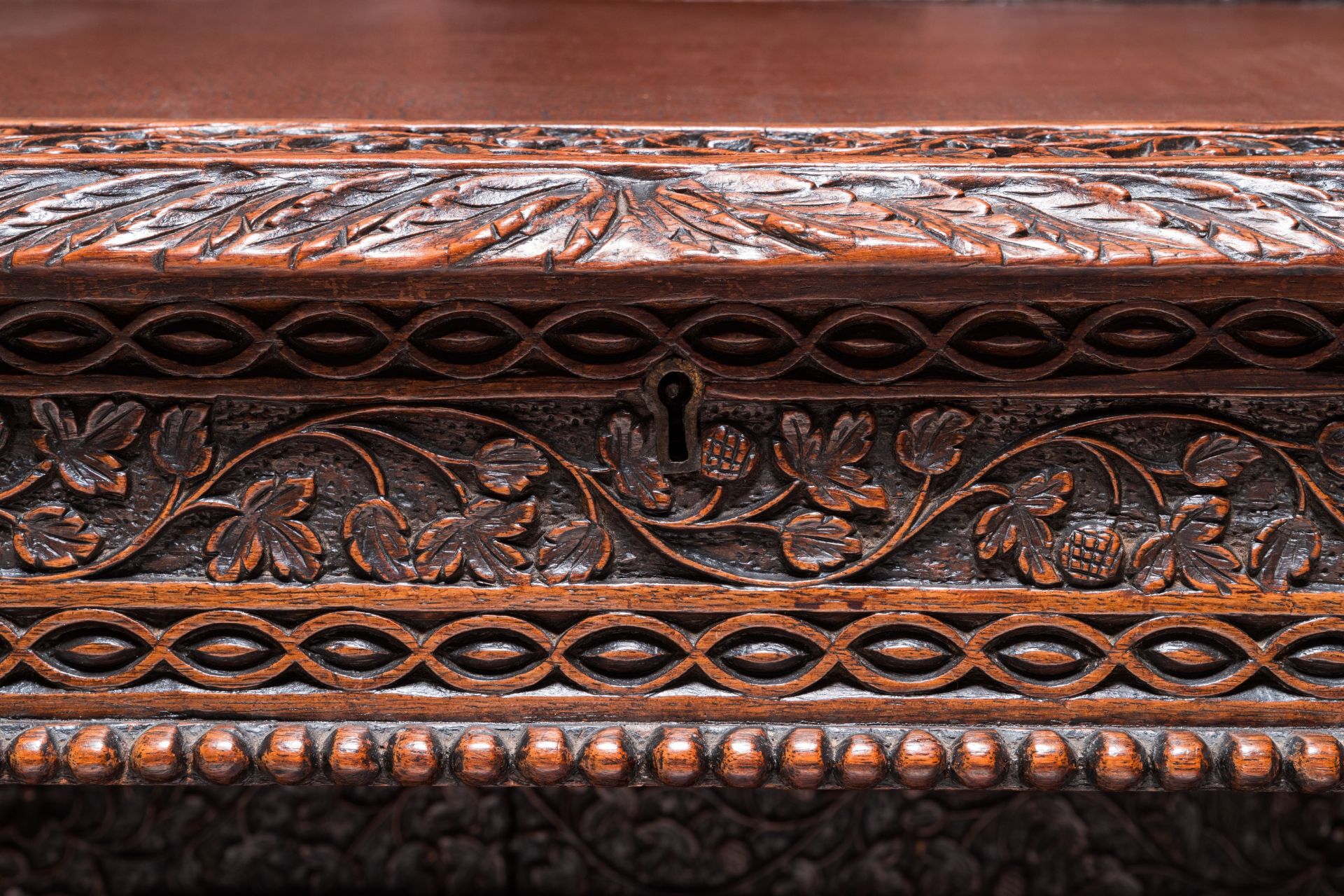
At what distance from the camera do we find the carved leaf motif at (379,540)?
41cm

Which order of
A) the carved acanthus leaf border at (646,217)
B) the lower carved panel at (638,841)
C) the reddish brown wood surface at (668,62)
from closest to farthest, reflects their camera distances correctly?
1. the carved acanthus leaf border at (646,217)
2. the reddish brown wood surface at (668,62)
3. the lower carved panel at (638,841)

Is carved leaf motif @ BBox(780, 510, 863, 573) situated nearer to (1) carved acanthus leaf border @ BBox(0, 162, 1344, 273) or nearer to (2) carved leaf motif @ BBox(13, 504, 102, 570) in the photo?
(1) carved acanthus leaf border @ BBox(0, 162, 1344, 273)

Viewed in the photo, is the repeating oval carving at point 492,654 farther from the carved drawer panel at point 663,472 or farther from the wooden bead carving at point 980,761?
the wooden bead carving at point 980,761

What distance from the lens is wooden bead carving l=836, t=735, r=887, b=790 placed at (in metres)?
0.41

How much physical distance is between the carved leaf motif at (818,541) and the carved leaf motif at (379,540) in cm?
15

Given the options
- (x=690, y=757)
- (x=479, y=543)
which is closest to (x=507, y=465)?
(x=479, y=543)

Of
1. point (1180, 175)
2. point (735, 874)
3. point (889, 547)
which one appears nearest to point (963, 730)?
point (889, 547)

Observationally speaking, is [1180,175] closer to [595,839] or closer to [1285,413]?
[1285,413]

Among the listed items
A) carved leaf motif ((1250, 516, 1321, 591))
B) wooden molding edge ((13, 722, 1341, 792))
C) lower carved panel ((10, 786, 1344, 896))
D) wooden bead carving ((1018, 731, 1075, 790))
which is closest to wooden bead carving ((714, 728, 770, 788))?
wooden molding edge ((13, 722, 1341, 792))

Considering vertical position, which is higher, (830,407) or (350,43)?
(350,43)

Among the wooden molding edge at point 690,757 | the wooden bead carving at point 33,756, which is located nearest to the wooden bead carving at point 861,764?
the wooden molding edge at point 690,757

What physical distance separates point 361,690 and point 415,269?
0.18m

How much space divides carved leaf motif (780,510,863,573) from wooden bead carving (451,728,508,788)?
0.14 m

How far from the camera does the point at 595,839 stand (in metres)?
0.81
